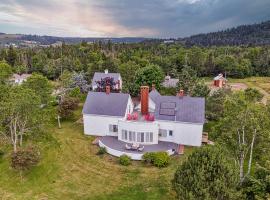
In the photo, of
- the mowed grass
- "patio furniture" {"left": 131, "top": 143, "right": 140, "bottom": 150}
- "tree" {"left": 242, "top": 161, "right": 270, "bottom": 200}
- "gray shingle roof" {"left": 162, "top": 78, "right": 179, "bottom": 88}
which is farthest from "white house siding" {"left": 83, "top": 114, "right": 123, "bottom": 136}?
"gray shingle roof" {"left": 162, "top": 78, "right": 179, "bottom": 88}

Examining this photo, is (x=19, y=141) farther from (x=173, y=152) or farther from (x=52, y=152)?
(x=173, y=152)

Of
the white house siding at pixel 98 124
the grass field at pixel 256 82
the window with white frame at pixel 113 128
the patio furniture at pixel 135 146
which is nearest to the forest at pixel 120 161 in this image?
the white house siding at pixel 98 124

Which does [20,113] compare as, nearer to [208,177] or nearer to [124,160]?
[124,160]

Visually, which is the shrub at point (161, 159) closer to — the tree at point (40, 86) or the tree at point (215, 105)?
the tree at point (215, 105)

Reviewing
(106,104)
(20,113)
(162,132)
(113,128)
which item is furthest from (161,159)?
(20,113)

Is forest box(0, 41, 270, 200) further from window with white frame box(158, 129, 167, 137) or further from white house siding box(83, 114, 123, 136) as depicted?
window with white frame box(158, 129, 167, 137)

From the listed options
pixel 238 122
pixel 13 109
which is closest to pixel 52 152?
pixel 13 109

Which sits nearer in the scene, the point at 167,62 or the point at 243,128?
the point at 243,128
